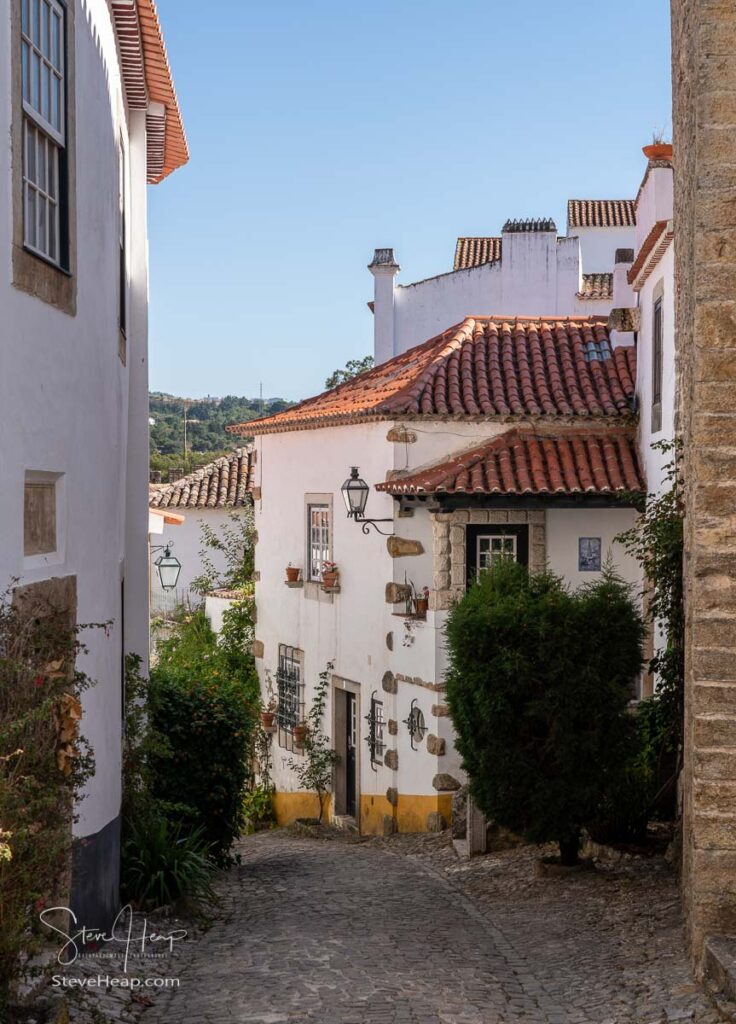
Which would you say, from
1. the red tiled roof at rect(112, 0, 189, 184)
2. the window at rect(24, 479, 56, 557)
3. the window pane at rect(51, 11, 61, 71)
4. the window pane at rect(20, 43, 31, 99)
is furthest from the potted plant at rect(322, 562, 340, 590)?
the window pane at rect(20, 43, 31, 99)

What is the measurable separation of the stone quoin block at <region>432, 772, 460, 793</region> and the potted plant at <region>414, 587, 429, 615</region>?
2.10 m

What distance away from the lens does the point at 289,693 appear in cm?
2173

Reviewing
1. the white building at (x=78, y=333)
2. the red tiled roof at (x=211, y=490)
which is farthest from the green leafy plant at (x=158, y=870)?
the red tiled roof at (x=211, y=490)

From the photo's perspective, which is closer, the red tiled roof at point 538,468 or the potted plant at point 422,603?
the red tiled roof at point 538,468

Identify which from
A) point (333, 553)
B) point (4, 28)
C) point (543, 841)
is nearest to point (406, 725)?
point (333, 553)

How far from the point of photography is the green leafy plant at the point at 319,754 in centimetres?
2012

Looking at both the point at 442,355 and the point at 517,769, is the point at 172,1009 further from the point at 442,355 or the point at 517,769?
the point at 442,355

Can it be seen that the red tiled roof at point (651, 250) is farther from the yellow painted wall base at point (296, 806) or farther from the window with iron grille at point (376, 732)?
the yellow painted wall base at point (296, 806)

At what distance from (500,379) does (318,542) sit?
13.6 ft

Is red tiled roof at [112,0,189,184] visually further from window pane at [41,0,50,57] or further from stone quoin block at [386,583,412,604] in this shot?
stone quoin block at [386,583,412,604]

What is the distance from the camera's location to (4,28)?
6.40 meters

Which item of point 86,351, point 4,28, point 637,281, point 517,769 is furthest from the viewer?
point 637,281

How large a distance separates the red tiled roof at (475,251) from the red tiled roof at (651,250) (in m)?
21.3

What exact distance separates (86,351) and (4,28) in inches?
97.7
